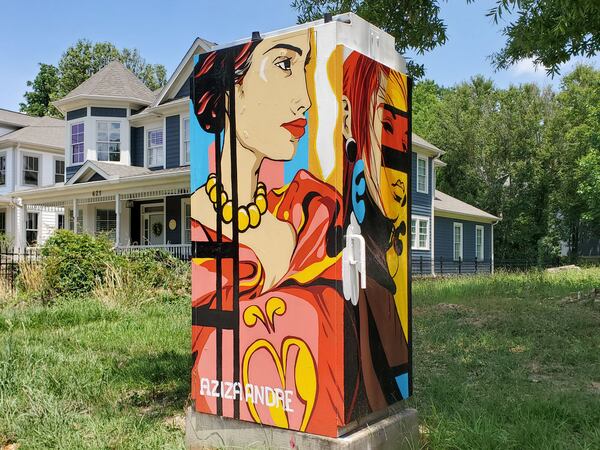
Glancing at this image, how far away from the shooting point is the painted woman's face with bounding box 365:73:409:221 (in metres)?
3.52

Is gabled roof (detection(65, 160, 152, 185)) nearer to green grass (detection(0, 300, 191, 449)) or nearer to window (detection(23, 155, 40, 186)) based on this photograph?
window (detection(23, 155, 40, 186))

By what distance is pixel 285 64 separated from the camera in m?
3.39

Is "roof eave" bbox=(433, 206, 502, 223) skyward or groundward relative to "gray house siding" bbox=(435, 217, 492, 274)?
skyward

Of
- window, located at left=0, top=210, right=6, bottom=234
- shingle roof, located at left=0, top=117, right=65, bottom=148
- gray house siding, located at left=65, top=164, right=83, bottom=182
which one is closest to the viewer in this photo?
gray house siding, located at left=65, top=164, right=83, bottom=182

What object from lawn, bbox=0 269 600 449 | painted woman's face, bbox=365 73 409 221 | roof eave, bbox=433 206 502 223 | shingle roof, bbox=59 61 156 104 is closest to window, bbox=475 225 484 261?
roof eave, bbox=433 206 502 223

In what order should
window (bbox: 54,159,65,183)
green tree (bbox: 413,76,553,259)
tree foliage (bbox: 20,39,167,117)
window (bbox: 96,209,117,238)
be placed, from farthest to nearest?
tree foliage (bbox: 20,39,167,117) → green tree (bbox: 413,76,553,259) → window (bbox: 54,159,65,183) → window (bbox: 96,209,117,238)

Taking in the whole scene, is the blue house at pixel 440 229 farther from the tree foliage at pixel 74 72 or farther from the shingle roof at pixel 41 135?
the tree foliage at pixel 74 72

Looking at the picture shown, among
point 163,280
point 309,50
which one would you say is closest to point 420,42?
point 309,50

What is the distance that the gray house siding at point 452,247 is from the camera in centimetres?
2712

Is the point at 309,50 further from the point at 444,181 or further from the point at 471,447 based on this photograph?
the point at 444,181

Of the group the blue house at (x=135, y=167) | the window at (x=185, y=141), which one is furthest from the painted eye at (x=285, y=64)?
the window at (x=185, y=141)

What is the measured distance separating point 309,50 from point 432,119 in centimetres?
3673

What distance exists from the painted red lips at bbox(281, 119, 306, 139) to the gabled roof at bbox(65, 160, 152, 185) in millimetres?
18235

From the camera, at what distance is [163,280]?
13719mm
